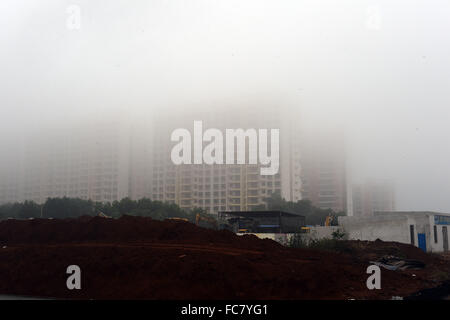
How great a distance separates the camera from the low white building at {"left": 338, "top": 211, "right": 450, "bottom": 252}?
71.1 feet

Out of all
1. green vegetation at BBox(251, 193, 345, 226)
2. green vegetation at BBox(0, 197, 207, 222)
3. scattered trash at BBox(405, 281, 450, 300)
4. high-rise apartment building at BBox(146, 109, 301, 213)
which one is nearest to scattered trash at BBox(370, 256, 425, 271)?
scattered trash at BBox(405, 281, 450, 300)

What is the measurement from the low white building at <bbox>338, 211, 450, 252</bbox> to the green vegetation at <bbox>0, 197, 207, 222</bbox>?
74.5 ft

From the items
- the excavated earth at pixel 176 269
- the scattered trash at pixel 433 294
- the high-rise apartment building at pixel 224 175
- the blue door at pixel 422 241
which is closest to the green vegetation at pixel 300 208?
the high-rise apartment building at pixel 224 175

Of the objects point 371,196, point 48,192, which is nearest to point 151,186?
point 48,192

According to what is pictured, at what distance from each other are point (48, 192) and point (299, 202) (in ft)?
99.4

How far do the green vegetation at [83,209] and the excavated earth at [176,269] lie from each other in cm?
2716

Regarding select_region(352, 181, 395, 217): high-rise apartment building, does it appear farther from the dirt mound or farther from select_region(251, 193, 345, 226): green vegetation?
the dirt mound

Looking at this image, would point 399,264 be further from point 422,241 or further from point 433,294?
point 422,241

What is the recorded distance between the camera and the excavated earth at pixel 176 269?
9.28 meters

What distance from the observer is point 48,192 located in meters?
45.7

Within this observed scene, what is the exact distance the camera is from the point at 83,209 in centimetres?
4209

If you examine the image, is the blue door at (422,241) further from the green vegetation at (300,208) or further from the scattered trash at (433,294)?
the green vegetation at (300,208)

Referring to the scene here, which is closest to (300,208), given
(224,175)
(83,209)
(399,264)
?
(224,175)

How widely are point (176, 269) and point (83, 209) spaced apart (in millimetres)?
35130
